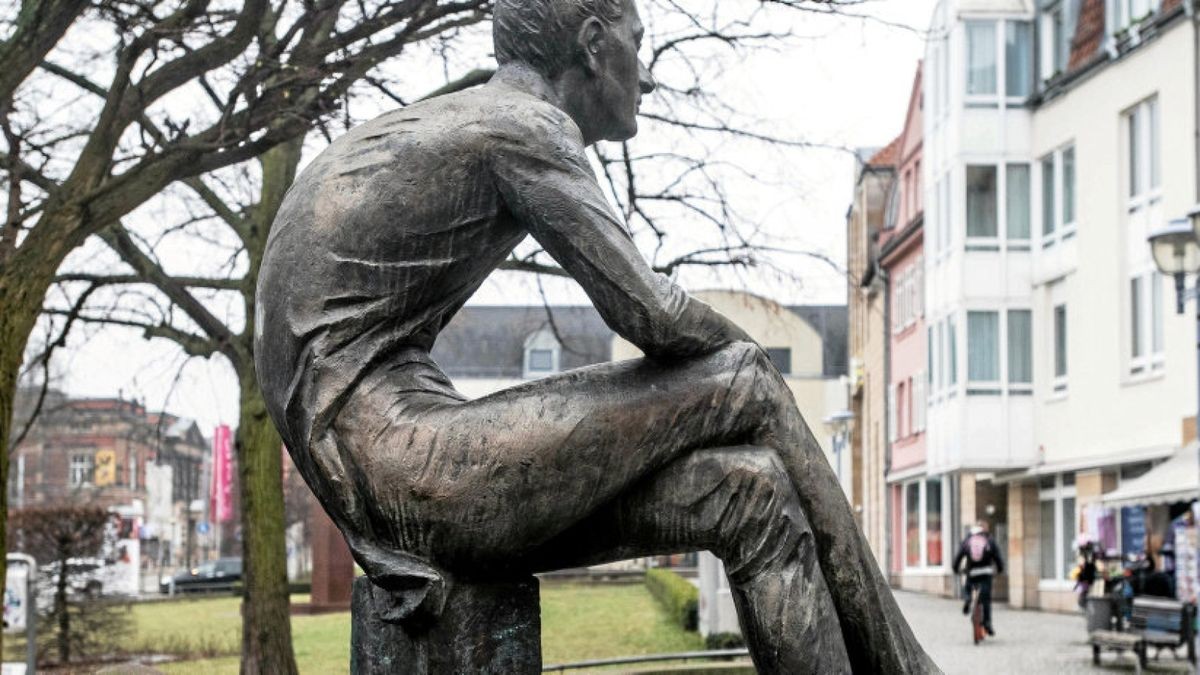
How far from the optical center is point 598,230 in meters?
3.46

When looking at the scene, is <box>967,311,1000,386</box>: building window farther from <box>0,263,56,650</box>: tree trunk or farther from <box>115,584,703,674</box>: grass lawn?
<box>0,263,56,650</box>: tree trunk

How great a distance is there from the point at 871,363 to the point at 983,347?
60.2 ft

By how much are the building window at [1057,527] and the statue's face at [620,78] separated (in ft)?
101

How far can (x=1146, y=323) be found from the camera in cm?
2930

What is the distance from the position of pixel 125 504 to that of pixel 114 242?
265 feet

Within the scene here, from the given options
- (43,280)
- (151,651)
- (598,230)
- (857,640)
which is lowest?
(151,651)

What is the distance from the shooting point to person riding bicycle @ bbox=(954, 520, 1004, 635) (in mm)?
22864

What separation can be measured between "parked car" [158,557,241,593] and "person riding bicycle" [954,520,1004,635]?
3768 cm

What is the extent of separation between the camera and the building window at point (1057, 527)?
3409 cm

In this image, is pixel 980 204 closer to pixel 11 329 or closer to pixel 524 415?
pixel 11 329

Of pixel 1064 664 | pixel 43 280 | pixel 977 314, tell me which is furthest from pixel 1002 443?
pixel 43 280

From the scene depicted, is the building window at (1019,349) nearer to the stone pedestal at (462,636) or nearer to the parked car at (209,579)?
the parked car at (209,579)

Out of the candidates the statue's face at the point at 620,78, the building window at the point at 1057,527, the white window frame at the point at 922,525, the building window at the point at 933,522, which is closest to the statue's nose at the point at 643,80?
the statue's face at the point at 620,78

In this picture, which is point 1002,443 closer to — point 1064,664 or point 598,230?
point 1064,664
